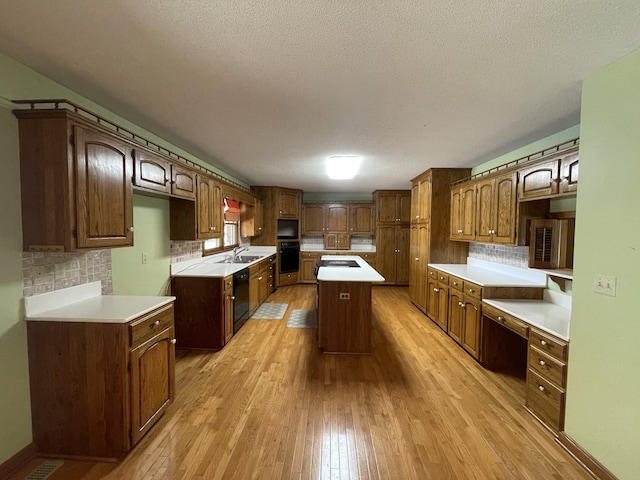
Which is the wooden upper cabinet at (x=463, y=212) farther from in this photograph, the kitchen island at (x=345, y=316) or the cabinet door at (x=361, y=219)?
the cabinet door at (x=361, y=219)

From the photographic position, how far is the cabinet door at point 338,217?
6.64 metres

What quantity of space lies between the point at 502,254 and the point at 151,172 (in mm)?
3957

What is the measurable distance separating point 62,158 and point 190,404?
194 cm

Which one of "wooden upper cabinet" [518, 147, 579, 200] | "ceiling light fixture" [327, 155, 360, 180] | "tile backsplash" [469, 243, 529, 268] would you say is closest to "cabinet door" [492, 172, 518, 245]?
"wooden upper cabinet" [518, 147, 579, 200]

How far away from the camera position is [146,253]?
2.67m

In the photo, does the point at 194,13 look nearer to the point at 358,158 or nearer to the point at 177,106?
the point at 177,106

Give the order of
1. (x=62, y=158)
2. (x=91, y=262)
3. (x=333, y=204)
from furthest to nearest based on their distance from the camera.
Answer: (x=333, y=204), (x=91, y=262), (x=62, y=158)

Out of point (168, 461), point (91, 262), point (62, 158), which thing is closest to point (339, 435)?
point (168, 461)

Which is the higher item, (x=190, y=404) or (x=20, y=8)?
(x=20, y=8)

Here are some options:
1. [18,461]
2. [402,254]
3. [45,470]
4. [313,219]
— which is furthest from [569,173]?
[313,219]

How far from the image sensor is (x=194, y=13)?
118cm

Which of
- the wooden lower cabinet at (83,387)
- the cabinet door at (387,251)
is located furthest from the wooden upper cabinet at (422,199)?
the wooden lower cabinet at (83,387)

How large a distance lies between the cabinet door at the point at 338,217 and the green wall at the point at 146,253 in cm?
418

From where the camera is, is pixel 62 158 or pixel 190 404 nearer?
pixel 62 158
